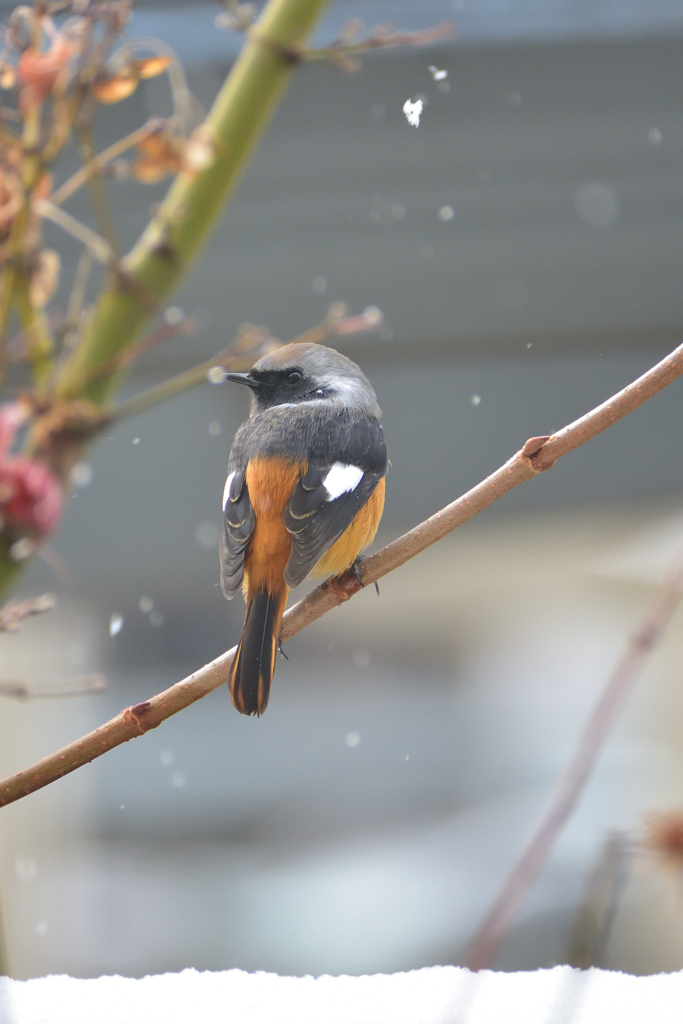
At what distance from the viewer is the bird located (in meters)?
0.60

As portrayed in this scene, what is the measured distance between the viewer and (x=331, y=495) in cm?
63

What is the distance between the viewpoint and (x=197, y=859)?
5.26 ft

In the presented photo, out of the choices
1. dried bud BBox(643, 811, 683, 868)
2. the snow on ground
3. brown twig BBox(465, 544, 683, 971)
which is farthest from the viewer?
the snow on ground

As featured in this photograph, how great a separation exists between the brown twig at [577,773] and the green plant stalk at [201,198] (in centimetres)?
30

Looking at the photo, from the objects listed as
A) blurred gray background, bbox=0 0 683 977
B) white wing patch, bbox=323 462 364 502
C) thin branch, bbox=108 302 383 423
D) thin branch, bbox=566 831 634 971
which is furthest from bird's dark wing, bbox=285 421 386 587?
blurred gray background, bbox=0 0 683 977

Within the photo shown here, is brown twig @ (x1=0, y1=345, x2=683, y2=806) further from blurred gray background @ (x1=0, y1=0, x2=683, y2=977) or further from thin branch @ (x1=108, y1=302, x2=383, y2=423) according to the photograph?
blurred gray background @ (x1=0, y1=0, x2=683, y2=977)

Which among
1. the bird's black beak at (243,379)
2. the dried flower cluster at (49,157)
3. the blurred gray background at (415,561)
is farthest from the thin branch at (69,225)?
the blurred gray background at (415,561)

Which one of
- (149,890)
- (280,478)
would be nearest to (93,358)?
(280,478)

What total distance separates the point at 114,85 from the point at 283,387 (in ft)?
0.96

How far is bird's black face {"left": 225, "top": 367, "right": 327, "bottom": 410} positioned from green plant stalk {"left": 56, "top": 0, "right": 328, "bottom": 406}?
0.16m

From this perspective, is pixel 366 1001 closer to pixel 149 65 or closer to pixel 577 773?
pixel 577 773

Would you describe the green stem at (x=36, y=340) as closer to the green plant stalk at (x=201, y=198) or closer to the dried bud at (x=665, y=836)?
the green plant stalk at (x=201, y=198)

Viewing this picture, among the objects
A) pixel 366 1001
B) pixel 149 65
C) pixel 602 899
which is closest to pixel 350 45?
pixel 149 65

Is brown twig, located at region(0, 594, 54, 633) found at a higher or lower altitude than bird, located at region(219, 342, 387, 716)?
higher
